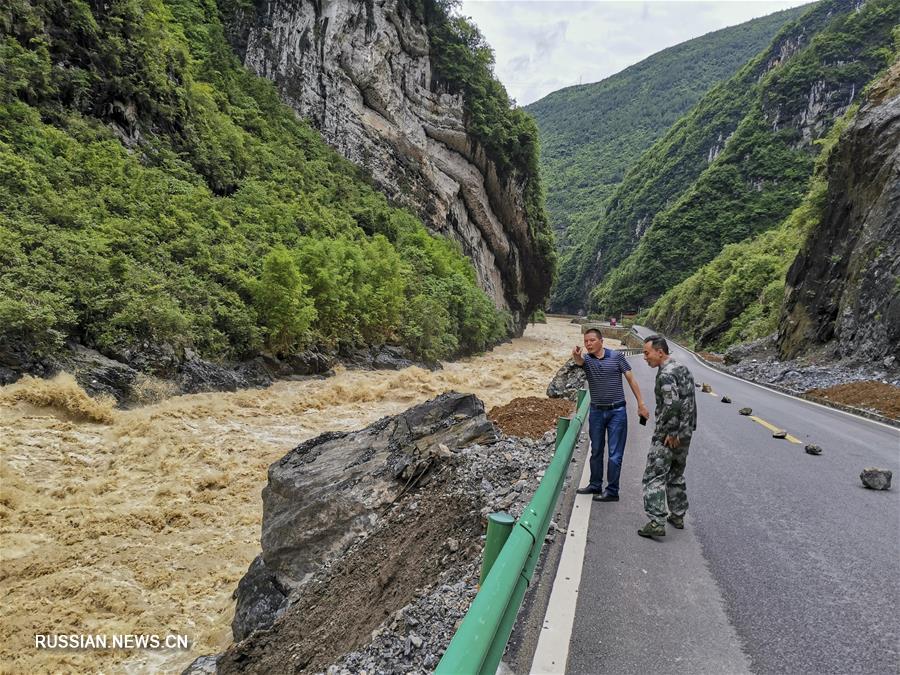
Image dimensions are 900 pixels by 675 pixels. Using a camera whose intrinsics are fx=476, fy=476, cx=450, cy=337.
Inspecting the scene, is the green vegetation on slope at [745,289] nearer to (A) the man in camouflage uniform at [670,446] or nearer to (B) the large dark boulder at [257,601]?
(A) the man in camouflage uniform at [670,446]

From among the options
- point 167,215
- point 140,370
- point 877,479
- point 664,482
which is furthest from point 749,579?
point 167,215

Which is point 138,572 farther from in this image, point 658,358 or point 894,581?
point 894,581

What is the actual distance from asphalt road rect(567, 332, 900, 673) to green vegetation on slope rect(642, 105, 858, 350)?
77.0ft

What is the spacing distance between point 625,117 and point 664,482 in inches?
7636

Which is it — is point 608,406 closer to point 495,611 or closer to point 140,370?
point 495,611

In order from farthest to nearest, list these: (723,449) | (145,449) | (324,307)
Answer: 1. (324,307)
2. (145,449)
3. (723,449)

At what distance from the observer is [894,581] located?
3486 mm

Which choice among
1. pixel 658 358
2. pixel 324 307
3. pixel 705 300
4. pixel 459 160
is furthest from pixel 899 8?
pixel 658 358

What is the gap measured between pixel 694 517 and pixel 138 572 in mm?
7632

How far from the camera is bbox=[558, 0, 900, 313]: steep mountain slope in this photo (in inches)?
2532

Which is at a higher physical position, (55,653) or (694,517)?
(694,517)

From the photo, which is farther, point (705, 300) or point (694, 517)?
point (705, 300)

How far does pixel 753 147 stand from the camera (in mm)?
71125
